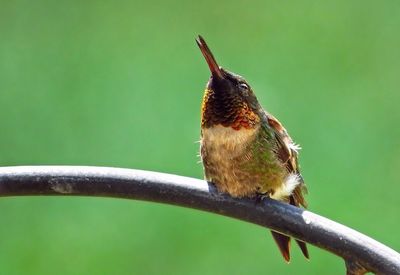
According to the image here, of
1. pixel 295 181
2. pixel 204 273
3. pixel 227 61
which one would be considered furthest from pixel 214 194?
pixel 227 61

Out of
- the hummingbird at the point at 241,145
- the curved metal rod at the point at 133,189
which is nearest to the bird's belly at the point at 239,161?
the hummingbird at the point at 241,145

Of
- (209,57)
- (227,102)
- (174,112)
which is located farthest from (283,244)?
(174,112)

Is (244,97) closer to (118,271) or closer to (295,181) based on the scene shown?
(295,181)

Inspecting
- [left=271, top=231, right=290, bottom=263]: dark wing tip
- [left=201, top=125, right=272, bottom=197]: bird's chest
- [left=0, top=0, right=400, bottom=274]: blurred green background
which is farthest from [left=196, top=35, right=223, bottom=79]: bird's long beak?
[left=0, top=0, right=400, bottom=274]: blurred green background

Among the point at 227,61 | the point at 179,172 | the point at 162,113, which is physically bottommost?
the point at 179,172

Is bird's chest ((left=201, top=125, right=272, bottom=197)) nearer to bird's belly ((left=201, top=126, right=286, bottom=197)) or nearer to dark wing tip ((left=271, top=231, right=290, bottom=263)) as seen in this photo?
bird's belly ((left=201, top=126, right=286, bottom=197))

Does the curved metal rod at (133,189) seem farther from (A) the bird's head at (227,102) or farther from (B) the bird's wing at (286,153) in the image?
(B) the bird's wing at (286,153)
